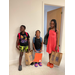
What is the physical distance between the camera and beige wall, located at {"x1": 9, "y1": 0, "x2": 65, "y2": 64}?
184cm

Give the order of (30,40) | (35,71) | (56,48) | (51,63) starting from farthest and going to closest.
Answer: (30,40)
(51,63)
(56,48)
(35,71)

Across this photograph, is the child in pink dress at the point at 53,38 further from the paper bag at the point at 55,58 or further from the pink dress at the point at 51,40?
the paper bag at the point at 55,58

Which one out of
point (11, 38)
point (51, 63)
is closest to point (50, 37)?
point (51, 63)

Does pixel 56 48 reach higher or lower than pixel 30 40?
lower

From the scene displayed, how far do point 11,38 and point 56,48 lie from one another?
1.35m

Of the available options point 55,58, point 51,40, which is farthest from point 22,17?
point 55,58

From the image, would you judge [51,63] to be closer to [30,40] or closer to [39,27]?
[30,40]

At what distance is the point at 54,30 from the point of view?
1.80 m

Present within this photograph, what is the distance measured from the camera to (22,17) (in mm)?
1941

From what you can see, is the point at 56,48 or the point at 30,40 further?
the point at 30,40

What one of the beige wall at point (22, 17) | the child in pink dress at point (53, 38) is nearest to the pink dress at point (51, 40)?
the child in pink dress at point (53, 38)

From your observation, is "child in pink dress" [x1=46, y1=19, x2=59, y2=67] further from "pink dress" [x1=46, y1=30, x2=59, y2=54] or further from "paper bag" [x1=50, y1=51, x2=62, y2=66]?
"paper bag" [x1=50, y1=51, x2=62, y2=66]

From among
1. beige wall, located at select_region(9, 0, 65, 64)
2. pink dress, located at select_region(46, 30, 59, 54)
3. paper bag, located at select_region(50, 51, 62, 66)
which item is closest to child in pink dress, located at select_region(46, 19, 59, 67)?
pink dress, located at select_region(46, 30, 59, 54)

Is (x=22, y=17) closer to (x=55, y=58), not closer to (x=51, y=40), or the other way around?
(x=51, y=40)
